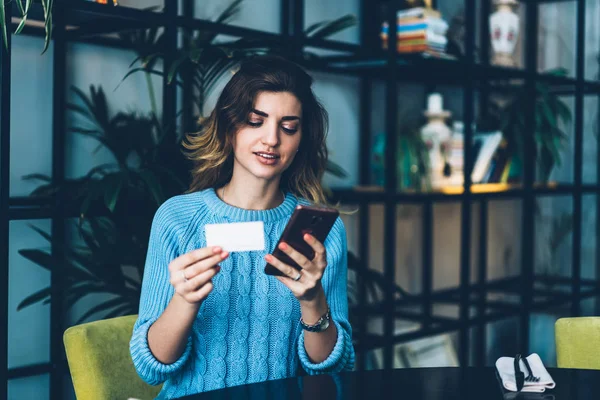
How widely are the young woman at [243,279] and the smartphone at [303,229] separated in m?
0.12

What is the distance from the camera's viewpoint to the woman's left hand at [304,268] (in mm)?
1320

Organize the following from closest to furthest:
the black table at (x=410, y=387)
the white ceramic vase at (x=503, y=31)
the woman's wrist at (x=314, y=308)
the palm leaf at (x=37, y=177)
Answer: the black table at (x=410, y=387) < the woman's wrist at (x=314, y=308) < the palm leaf at (x=37, y=177) < the white ceramic vase at (x=503, y=31)

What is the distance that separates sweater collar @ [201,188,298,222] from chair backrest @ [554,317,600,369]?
2.37 ft

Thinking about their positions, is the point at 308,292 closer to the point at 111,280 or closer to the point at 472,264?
the point at 111,280

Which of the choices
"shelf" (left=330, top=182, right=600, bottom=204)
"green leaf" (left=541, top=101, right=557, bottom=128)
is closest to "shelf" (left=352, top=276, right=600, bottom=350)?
"shelf" (left=330, top=182, right=600, bottom=204)

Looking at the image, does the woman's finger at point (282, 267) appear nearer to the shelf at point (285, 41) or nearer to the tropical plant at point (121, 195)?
the tropical plant at point (121, 195)

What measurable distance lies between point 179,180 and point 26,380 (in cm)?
85

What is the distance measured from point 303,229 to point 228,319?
39cm

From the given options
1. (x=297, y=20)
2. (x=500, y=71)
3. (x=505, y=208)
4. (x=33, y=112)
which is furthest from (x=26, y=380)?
(x=505, y=208)

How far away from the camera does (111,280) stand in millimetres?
2041

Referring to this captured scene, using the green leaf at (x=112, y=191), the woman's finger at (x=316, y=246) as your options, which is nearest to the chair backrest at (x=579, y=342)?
the woman's finger at (x=316, y=246)

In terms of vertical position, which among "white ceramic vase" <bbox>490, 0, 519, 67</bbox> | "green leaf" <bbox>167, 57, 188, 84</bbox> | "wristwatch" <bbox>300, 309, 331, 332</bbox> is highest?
"white ceramic vase" <bbox>490, 0, 519, 67</bbox>

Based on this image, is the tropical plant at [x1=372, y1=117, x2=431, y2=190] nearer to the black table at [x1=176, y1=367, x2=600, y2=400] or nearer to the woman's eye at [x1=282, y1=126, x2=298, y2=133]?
the woman's eye at [x1=282, y1=126, x2=298, y2=133]

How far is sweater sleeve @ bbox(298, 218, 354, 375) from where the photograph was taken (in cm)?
160
